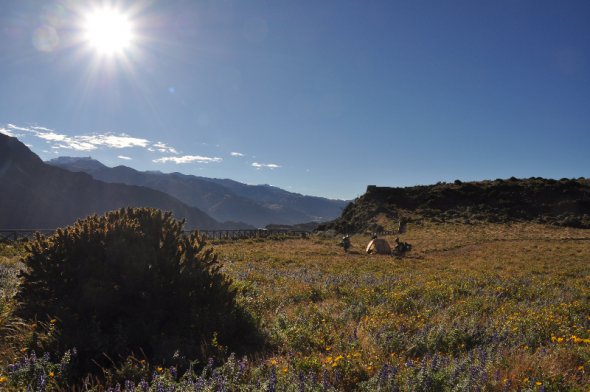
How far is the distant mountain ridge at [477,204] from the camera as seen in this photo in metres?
52.1

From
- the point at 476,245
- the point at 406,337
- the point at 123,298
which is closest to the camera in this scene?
the point at 406,337

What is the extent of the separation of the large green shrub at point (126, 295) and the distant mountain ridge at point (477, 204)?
161ft

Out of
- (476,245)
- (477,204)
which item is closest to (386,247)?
(476,245)

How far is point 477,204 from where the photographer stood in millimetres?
57875

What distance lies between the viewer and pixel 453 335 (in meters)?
6.62

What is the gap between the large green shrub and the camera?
5.74 m

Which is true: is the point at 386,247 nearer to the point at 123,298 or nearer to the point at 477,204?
the point at 123,298

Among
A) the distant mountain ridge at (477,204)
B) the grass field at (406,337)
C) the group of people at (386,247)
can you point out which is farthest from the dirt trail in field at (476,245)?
the grass field at (406,337)

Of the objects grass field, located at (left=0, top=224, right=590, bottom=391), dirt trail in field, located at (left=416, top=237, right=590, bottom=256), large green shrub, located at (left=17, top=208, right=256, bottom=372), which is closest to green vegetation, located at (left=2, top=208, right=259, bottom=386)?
large green shrub, located at (left=17, top=208, right=256, bottom=372)

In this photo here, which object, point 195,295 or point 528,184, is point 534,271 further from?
point 528,184

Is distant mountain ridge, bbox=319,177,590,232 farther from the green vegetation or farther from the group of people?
the green vegetation

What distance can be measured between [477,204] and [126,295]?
59827 millimetres

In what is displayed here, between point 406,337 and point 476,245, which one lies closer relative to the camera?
point 406,337

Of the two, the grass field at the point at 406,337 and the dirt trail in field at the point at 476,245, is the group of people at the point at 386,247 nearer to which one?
the dirt trail in field at the point at 476,245
